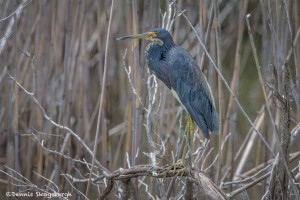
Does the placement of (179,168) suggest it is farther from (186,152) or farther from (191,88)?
(191,88)

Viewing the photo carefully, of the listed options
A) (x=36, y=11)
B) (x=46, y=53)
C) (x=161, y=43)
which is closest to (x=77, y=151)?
(x=46, y=53)

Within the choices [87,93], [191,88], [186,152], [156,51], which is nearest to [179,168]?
[186,152]

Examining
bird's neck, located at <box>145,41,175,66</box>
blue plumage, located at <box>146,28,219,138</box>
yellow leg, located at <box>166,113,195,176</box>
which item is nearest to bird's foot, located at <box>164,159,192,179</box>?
yellow leg, located at <box>166,113,195,176</box>

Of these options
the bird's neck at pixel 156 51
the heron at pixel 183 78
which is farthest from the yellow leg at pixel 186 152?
the bird's neck at pixel 156 51

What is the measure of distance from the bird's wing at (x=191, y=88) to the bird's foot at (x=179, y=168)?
25 centimetres

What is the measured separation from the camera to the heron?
299 centimetres

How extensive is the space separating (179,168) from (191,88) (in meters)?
0.43

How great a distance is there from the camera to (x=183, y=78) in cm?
311

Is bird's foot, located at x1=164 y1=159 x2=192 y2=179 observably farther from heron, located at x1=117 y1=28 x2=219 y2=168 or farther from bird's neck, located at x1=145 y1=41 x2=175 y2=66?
bird's neck, located at x1=145 y1=41 x2=175 y2=66

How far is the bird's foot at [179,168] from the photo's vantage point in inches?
106

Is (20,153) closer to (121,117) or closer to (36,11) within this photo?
(36,11)

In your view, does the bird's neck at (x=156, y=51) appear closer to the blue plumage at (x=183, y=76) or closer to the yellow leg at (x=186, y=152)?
the blue plumage at (x=183, y=76)

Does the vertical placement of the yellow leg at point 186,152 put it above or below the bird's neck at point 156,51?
below

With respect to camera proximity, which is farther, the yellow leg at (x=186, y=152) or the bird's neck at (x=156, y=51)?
the bird's neck at (x=156, y=51)
